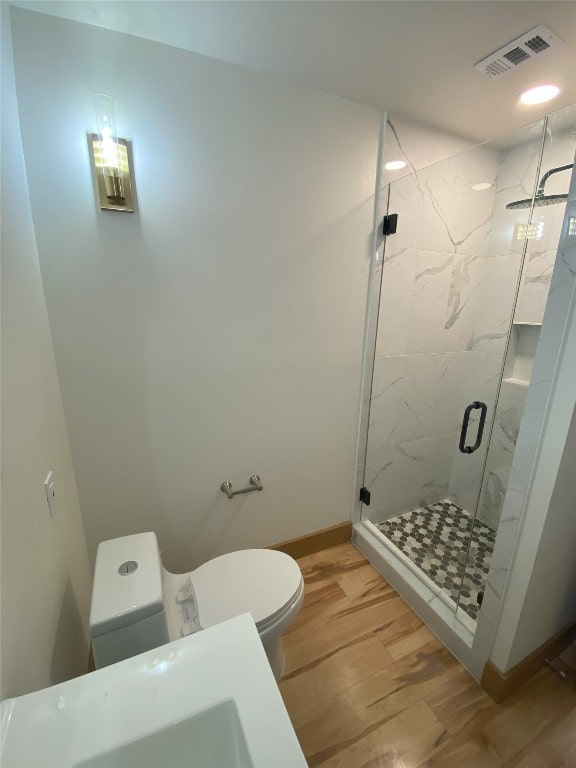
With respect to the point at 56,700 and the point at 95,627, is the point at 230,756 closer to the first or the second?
the point at 56,700

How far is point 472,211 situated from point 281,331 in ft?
4.33

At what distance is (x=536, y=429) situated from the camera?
0.99 meters

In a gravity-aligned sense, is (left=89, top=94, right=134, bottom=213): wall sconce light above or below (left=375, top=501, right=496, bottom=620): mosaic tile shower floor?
above

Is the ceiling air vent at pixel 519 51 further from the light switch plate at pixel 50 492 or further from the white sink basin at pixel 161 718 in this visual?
the light switch plate at pixel 50 492

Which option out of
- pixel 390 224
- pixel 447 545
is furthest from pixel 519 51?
pixel 447 545

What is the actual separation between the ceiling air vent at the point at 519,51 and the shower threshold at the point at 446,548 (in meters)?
2.03

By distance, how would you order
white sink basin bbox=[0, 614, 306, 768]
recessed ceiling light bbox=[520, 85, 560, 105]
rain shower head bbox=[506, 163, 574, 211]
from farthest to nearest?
1. rain shower head bbox=[506, 163, 574, 211]
2. recessed ceiling light bbox=[520, 85, 560, 105]
3. white sink basin bbox=[0, 614, 306, 768]

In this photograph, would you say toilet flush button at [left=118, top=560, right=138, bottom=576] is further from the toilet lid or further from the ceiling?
the ceiling

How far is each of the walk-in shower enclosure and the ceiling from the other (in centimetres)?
31

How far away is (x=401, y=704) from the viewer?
3.88 ft

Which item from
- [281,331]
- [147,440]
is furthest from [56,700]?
[281,331]

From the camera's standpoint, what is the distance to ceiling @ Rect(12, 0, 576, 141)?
95 cm

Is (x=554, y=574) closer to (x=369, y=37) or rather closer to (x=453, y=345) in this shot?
(x=453, y=345)

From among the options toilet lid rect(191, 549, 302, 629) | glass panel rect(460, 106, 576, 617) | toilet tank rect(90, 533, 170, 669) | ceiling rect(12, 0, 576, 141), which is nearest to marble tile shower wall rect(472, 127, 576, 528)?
glass panel rect(460, 106, 576, 617)
